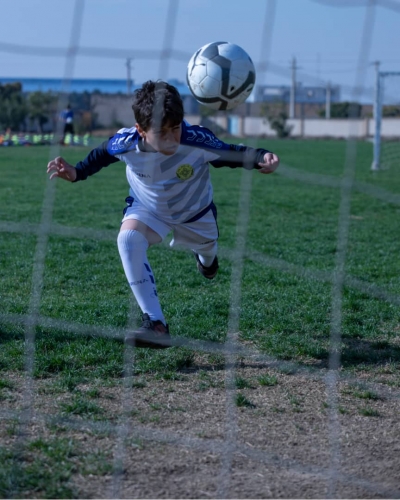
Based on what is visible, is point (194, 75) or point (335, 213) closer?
point (194, 75)

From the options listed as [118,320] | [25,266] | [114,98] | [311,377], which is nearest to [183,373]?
[311,377]

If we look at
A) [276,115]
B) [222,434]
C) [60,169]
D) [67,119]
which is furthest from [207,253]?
[276,115]

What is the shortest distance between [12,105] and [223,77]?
26153 millimetres

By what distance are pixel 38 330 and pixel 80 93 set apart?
1084 inches

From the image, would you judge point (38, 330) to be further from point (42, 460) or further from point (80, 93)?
point (80, 93)

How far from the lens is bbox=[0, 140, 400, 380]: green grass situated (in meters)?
4.16

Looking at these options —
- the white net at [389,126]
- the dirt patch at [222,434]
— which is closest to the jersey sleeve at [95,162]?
the dirt patch at [222,434]

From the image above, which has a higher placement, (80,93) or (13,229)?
(80,93)

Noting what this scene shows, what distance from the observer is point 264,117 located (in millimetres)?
41812

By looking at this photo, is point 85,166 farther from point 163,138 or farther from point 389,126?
point 389,126

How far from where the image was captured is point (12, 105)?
2933 cm

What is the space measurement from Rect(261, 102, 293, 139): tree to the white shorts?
3629 cm

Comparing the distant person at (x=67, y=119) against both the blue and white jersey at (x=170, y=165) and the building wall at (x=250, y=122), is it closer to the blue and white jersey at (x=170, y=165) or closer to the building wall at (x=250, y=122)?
the building wall at (x=250, y=122)

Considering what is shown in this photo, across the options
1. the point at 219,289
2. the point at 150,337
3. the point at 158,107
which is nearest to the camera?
the point at 150,337
